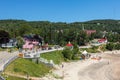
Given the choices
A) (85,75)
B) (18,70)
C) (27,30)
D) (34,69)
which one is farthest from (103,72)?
(27,30)

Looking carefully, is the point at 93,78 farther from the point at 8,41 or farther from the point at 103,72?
the point at 8,41

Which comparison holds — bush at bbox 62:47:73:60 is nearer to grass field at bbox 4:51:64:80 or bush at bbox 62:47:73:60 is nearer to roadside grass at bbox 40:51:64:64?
roadside grass at bbox 40:51:64:64

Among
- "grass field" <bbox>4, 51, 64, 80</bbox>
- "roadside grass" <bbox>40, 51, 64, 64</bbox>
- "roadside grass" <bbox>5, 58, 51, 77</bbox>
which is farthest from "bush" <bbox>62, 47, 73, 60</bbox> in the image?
"roadside grass" <bbox>5, 58, 51, 77</bbox>

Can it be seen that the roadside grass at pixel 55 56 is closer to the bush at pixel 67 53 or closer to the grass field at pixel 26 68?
the bush at pixel 67 53

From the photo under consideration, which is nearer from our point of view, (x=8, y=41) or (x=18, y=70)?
(x=18, y=70)

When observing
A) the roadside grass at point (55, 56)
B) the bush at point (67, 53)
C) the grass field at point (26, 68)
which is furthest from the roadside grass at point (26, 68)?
the bush at point (67, 53)

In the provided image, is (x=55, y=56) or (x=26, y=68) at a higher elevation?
(x=26, y=68)

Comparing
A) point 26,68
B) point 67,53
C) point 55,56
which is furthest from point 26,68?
point 67,53

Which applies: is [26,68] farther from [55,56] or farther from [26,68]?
[55,56]
